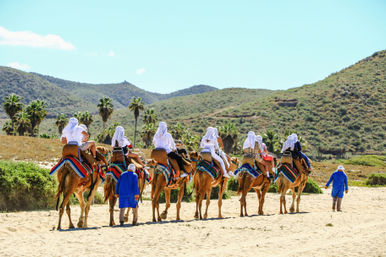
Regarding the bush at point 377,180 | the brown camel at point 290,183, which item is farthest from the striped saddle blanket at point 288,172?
the bush at point 377,180

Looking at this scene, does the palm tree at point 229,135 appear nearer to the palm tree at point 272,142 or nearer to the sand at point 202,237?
the palm tree at point 272,142

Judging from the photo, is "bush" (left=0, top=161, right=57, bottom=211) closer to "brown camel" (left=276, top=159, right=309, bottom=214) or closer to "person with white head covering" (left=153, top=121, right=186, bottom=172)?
"person with white head covering" (left=153, top=121, right=186, bottom=172)

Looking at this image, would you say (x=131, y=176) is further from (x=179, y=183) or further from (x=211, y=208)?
(x=211, y=208)

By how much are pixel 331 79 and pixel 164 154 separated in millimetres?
108367

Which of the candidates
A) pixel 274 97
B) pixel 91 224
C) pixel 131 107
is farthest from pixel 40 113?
pixel 91 224

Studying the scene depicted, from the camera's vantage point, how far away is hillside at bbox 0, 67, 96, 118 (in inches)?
6742

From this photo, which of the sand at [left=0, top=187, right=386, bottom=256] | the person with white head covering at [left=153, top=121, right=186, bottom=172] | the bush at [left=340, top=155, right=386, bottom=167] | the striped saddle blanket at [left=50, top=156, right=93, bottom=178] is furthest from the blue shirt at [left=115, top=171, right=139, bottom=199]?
the bush at [left=340, top=155, right=386, bottom=167]

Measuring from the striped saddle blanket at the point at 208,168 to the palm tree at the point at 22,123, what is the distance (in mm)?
67350

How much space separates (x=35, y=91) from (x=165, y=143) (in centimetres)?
17663

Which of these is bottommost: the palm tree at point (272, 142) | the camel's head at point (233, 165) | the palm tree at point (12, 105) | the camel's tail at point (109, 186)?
the camel's tail at point (109, 186)

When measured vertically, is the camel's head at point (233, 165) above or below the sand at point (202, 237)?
above

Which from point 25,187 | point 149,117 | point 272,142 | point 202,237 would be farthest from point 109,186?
point 149,117

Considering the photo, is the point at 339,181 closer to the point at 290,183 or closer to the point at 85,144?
the point at 290,183

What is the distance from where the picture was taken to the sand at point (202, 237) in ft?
31.0
